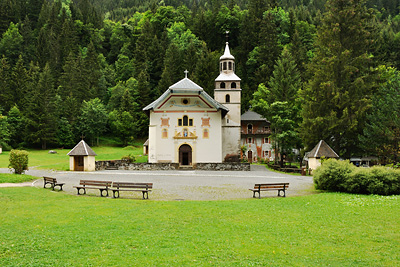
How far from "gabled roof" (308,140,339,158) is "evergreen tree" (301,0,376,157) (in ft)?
6.51

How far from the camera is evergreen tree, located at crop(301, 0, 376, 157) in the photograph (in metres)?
33.4

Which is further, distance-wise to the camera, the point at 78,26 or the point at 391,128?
the point at 78,26

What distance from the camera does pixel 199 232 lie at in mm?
10734

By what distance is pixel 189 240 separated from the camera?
9.88m

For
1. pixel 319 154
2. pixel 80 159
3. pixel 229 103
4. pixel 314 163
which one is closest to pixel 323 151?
pixel 319 154

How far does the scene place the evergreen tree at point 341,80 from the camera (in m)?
33.4

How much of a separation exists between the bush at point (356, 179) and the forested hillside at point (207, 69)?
1357cm

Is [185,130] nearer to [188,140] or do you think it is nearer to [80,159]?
[188,140]

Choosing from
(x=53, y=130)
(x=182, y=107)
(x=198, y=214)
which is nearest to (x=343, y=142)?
(x=182, y=107)

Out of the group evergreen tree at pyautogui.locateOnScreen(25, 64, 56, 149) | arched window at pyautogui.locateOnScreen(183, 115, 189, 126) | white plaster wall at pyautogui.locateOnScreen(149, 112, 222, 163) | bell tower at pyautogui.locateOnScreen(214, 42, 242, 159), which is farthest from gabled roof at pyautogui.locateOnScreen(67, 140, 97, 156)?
evergreen tree at pyautogui.locateOnScreen(25, 64, 56, 149)

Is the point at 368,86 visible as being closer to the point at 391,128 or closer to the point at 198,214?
the point at 391,128

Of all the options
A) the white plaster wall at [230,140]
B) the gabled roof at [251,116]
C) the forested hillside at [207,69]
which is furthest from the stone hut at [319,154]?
the gabled roof at [251,116]

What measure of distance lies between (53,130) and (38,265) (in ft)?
180

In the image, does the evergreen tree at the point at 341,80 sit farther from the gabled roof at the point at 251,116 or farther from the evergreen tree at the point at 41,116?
the evergreen tree at the point at 41,116
